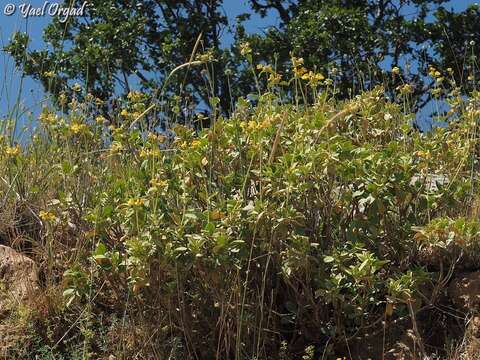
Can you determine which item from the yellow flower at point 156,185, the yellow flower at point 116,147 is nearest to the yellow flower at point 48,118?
the yellow flower at point 116,147

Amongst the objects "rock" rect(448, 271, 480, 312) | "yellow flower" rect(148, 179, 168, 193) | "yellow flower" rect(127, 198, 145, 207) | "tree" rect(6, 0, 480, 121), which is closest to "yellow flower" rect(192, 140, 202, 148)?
"yellow flower" rect(148, 179, 168, 193)

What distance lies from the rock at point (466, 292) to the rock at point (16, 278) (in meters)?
1.97

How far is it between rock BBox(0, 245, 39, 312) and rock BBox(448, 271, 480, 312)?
1.97m

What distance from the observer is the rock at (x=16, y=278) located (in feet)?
14.1

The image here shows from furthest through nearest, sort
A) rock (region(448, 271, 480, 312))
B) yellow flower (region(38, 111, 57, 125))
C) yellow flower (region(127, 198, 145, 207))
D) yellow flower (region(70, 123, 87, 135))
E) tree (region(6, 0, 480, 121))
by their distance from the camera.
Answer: tree (region(6, 0, 480, 121)) → yellow flower (region(38, 111, 57, 125)) → yellow flower (region(70, 123, 87, 135)) → rock (region(448, 271, 480, 312)) → yellow flower (region(127, 198, 145, 207))

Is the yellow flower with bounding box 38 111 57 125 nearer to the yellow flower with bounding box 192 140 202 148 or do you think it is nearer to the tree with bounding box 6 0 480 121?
the yellow flower with bounding box 192 140 202 148

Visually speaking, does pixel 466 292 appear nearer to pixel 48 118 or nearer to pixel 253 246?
pixel 253 246

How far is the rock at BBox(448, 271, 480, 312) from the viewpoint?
3.94 meters

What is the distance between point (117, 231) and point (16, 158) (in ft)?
2.94

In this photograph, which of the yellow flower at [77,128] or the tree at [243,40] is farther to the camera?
the tree at [243,40]

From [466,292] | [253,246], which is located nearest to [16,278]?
[253,246]

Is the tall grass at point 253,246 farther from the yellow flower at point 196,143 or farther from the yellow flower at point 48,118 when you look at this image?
the yellow flower at point 48,118

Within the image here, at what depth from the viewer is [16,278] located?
4438mm

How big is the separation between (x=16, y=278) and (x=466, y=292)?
7.12 feet
